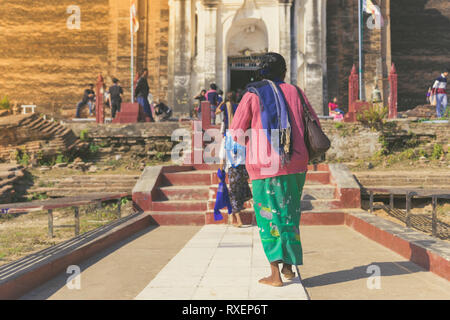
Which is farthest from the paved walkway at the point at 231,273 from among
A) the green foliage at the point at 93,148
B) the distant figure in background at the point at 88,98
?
the distant figure in background at the point at 88,98

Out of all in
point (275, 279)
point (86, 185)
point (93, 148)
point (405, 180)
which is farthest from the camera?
point (93, 148)

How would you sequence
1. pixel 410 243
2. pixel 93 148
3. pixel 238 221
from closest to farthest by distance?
pixel 410 243, pixel 238 221, pixel 93 148

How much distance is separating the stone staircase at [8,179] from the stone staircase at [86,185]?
40 centimetres

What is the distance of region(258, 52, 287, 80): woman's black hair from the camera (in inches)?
141

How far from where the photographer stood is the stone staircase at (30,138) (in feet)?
36.6

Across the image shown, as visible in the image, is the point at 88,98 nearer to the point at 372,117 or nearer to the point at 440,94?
the point at 372,117

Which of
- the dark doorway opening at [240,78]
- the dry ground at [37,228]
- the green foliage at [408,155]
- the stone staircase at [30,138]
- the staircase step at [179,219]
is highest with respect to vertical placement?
the dark doorway opening at [240,78]

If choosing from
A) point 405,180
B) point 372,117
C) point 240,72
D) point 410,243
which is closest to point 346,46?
point 240,72

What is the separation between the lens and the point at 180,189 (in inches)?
284

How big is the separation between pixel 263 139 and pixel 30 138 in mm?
9689

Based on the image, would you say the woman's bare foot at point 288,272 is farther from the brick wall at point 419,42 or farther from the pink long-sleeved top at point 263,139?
the brick wall at point 419,42

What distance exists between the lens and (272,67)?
11.7 feet

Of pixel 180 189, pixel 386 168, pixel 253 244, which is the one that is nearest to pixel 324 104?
pixel 386 168

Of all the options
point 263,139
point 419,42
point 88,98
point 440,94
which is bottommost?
point 263,139
